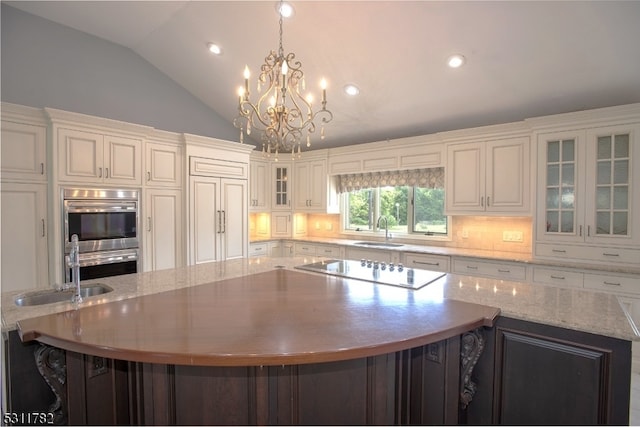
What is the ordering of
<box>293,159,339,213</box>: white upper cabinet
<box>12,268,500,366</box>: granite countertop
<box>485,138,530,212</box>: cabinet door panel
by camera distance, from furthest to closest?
<box>293,159,339,213</box>: white upper cabinet, <box>485,138,530,212</box>: cabinet door panel, <box>12,268,500,366</box>: granite countertop

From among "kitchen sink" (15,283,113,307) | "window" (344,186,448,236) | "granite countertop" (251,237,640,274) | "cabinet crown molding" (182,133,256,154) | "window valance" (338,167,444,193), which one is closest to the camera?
"kitchen sink" (15,283,113,307)

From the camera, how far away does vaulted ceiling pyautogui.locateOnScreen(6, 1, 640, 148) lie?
252 centimetres

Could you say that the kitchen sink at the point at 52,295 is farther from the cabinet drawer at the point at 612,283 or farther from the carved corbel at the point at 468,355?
the cabinet drawer at the point at 612,283

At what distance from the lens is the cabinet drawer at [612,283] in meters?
2.69

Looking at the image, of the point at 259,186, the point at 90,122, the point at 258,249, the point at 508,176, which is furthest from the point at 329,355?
the point at 259,186

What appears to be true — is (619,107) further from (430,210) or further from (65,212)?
(65,212)

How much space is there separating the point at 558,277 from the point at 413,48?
251cm

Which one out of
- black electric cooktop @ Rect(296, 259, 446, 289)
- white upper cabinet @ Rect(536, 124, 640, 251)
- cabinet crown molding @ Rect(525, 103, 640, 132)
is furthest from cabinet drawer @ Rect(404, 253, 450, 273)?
cabinet crown molding @ Rect(525, 103, 640, 132)

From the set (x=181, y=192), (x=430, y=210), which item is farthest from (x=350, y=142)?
(x=181, y=192)

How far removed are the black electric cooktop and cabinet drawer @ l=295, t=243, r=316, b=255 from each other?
7.16 ft

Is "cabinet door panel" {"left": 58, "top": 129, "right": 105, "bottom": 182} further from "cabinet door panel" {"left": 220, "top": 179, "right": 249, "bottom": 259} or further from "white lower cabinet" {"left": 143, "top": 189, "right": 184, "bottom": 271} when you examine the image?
"cabinet door panel" {"left": 220, "top": 179, "right": 249, "bottom": 259}

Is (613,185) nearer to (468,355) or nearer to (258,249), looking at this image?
(468,355)

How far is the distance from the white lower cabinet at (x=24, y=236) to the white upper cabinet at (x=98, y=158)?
291mm

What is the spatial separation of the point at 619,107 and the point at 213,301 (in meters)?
3.58
